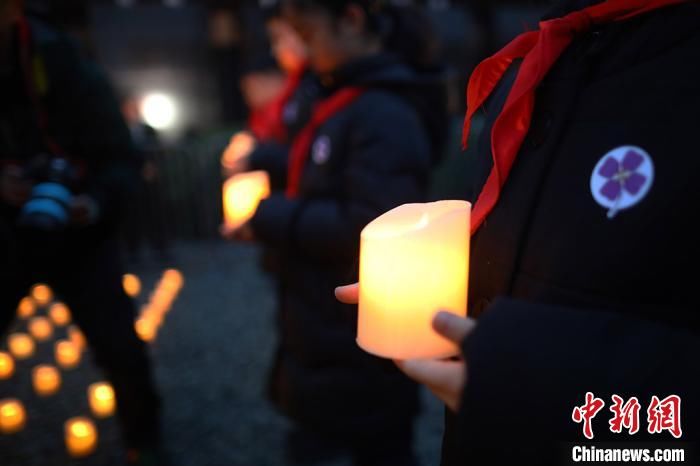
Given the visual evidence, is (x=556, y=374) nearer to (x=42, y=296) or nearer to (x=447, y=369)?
(x=447, y=369)

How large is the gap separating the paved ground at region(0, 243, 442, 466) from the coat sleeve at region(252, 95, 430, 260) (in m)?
1.54

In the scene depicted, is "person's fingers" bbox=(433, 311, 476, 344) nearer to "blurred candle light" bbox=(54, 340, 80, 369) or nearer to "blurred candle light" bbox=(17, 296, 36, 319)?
"blurred candle light" bbox=(54, 340, 80, 369)

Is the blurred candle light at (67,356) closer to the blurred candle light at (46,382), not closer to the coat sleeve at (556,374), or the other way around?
the blurred candle light at (46,382)

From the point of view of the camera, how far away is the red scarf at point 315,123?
7.97 feet

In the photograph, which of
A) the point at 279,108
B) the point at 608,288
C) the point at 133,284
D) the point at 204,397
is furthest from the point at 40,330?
the point at 608,288

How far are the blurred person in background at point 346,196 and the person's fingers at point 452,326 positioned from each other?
1360 mm

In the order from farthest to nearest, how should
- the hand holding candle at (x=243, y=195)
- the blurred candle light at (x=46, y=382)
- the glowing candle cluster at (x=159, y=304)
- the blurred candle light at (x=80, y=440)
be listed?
the glowing candle cluster at (x=159, y=304) → the blurred candle light at (x=46, y=382) → the blurred candle light at (x=80, y=440) → the hand holding candle at (x=243, y=195)

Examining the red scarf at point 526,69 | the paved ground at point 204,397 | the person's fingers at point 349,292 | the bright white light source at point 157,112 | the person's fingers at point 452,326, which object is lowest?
the paved ground at point 204,397

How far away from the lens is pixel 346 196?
238cm

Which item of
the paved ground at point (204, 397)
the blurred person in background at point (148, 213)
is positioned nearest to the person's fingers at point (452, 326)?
the paved ground at point (204, 397)

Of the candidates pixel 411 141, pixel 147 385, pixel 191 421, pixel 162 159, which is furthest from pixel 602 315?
pixel 162 159

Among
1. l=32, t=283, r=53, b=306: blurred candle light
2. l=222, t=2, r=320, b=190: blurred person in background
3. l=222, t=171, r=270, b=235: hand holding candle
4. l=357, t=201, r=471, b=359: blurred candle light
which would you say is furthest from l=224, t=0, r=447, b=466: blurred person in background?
l=32, t=283, r=53, b=306: blurred candle light

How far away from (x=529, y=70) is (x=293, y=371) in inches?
76.1

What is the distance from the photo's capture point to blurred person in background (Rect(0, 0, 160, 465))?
2.46m
